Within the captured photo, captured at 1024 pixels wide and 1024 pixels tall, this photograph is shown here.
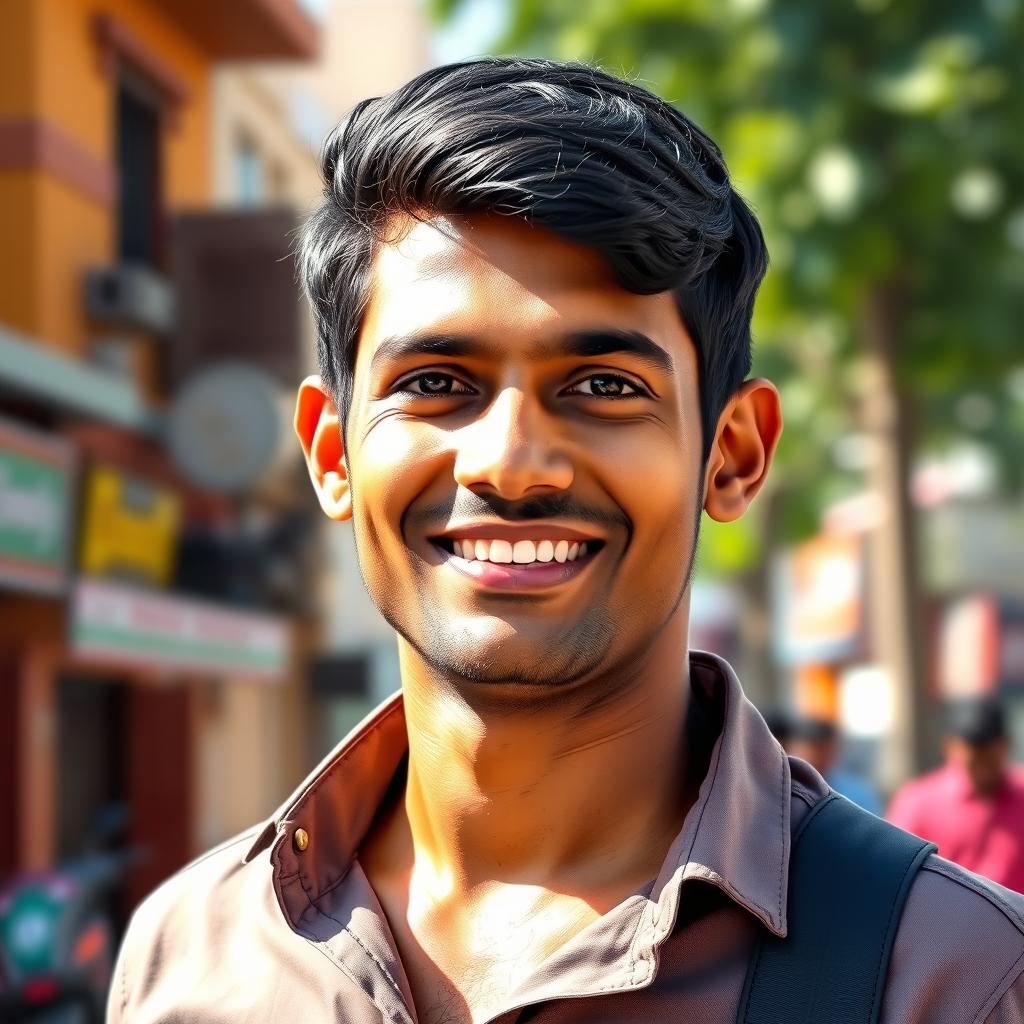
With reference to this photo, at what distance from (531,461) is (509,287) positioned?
188mm

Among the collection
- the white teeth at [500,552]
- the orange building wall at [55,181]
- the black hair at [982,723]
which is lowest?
the black hair at [982,723]

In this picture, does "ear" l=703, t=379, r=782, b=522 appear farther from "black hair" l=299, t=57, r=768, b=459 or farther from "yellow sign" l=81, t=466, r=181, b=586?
"yellow sign" l=81, t=466, r=181, b=586

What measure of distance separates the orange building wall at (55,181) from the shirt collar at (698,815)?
33.0ft

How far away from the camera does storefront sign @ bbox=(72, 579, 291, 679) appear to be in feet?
34.7

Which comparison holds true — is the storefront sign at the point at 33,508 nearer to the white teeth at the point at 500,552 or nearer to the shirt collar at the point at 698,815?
the shirt collar at the point at 698,815

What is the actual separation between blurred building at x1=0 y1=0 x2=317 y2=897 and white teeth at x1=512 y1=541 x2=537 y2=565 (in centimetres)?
851

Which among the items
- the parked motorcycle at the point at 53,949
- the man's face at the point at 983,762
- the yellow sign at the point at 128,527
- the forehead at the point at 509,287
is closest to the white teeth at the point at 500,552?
the forehead at the point at 509,287

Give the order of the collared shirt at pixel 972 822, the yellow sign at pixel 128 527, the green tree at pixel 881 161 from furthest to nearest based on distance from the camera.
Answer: the yellow sign at pixel 128 527, the green tree at pixel 881 161, the collared shirt at pixel 972 822

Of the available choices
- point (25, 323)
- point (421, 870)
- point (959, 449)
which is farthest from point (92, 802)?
point (421, 870)

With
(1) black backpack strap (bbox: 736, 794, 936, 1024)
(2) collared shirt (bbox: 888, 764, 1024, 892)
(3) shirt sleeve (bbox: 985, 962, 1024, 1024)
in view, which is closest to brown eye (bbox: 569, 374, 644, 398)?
(1) black backpack strap (bbox: 736, 794, 936, 1024)

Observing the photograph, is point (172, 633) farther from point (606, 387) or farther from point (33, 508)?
point (606, 387)

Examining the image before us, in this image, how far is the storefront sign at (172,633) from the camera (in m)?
10.6

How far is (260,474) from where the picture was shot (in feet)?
42.2

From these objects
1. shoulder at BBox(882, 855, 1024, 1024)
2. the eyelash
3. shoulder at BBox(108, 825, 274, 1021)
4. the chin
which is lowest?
shoulder at BBox(108, 825, 274, 1021)
